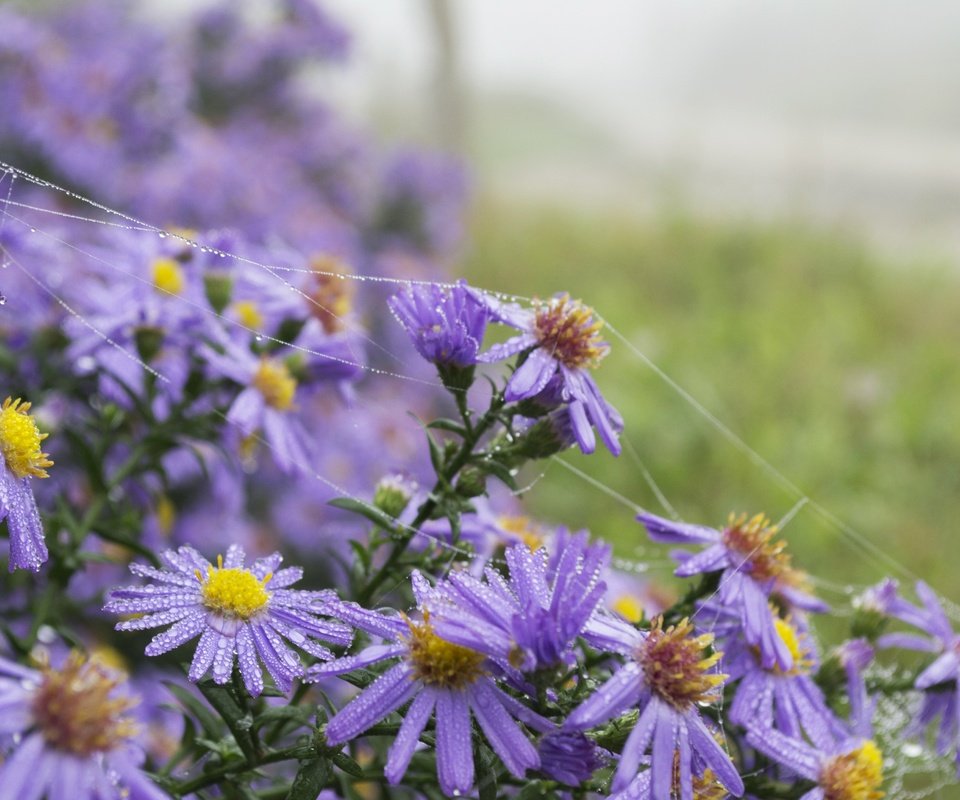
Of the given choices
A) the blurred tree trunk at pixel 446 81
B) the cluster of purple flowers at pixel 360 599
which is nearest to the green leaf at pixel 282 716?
the cluster of purple flowers at pixel 360 599

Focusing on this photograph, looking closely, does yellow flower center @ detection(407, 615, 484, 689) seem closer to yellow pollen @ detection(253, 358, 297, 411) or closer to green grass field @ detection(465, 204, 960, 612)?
yellow pollen @ detection(253, 358, 297, 411)

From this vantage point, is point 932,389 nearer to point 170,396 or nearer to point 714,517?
point 714,517

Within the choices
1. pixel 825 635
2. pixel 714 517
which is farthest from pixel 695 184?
pixel 825 635

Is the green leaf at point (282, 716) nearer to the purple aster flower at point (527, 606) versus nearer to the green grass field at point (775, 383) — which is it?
the purple aster flower at point (527, 606)

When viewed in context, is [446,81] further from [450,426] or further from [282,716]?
[282,716]

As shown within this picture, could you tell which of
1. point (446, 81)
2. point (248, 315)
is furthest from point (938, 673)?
point (446, 81)

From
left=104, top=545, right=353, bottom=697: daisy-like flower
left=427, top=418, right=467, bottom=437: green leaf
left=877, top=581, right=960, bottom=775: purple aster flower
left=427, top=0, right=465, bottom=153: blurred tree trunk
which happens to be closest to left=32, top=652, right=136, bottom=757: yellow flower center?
left=104, top=545, right=353, bottom=697: daisy-like flower
